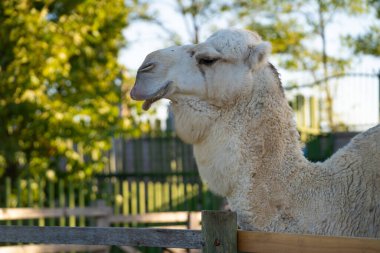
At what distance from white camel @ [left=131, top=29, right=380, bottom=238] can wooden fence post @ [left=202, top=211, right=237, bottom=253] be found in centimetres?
62

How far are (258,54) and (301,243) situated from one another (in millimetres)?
1427

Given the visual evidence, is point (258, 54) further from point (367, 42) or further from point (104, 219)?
point (367, 42)

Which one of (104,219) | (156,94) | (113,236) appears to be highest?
(156,94)

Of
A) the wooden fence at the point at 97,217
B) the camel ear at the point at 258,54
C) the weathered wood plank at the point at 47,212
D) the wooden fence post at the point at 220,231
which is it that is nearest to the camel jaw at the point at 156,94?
the camel ear at the point at 258,54

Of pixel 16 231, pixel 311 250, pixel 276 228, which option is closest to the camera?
pixel 311 250

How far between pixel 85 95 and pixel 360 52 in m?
11.0

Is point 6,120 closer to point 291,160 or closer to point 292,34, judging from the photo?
point 291,160

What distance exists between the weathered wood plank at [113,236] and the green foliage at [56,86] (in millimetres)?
6229

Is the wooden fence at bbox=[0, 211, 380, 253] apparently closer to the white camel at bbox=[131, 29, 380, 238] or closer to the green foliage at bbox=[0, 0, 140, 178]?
the white camel at bbox=[131, 29, 380, 238]

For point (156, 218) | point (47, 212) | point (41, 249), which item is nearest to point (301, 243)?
point (41, 249)

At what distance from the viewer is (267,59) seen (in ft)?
13.8

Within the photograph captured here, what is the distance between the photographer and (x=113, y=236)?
3695 millimetres

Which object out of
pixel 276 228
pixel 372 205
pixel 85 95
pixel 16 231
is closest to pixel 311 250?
pixel 276 228

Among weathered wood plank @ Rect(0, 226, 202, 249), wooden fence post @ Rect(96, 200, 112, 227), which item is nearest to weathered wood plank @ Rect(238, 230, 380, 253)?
weathered wood plank @ Rect(0, 226, 202, 249)
